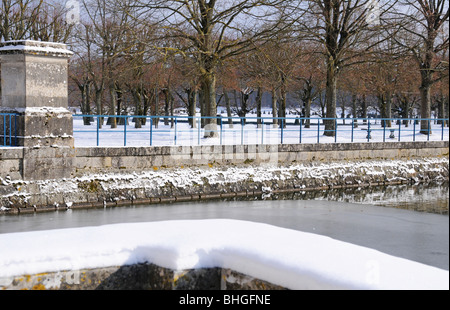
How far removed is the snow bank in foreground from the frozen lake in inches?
114

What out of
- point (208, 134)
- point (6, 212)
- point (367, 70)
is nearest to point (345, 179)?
point (208, 134)

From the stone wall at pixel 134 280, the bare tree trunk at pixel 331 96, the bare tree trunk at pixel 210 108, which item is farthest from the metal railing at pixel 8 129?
the bare tree trunk at pixel 331 96

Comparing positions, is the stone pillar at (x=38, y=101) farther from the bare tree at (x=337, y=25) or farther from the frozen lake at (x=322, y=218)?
the bare tree at (x=337, y=25)

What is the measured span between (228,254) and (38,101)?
10.4m

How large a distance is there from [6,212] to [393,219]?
9.26m

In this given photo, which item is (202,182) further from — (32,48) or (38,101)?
(32,48)

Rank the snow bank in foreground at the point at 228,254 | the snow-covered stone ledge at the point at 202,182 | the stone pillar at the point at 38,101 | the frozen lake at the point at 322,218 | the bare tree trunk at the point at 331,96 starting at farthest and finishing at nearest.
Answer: the bare tree trunk at the point at 331,96 → the snow-covered stone ledge at the point at 202,182 → the stone pillar at the point at 38,101 → the frozen lake at the point at 322,218 → the snow bank in foreground at the point at 228,254

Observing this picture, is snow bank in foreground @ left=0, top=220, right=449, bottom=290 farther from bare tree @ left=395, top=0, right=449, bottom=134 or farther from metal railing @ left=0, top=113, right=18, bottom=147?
bare tree @ left=395, top=0, right=449, bottom=134

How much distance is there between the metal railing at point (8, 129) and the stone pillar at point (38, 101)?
0.12m

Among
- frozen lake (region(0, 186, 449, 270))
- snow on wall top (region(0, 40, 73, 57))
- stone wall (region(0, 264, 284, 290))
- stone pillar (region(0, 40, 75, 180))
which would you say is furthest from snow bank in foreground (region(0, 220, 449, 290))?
snow on wall top (region(0, 40, 73, 57))

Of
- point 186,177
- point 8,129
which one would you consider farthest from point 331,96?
point 8,129

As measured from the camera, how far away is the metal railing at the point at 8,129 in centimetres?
1510

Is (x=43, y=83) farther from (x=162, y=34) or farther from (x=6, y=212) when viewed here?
(x=162, y=34)

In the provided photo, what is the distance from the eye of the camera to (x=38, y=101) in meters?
15.2
